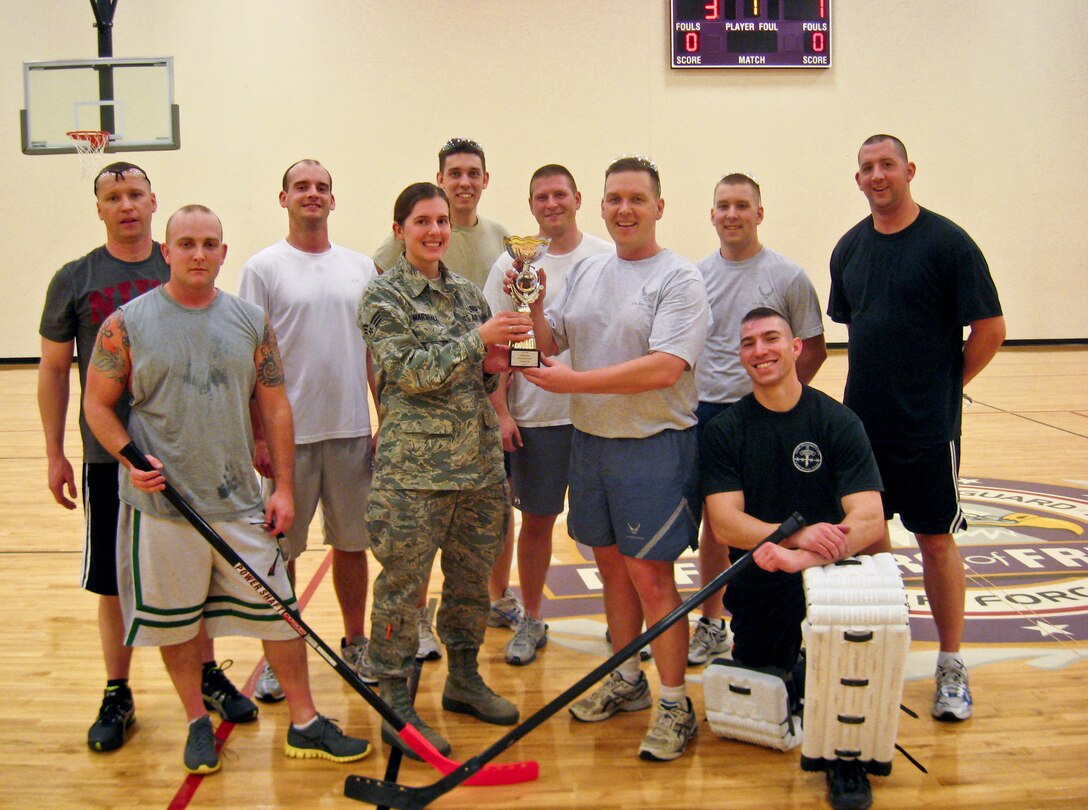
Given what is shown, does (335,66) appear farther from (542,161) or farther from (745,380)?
(745,380)

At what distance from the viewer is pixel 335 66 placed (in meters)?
12.2

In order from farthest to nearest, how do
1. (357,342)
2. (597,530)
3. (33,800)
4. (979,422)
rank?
(979,422) → (357,342) → (597,530) → (33,800)

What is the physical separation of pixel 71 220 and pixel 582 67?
22.7 feet

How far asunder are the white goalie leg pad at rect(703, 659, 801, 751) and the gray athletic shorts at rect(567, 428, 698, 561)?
41cm

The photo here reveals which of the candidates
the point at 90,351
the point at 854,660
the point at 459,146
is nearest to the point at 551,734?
the point at 854,660

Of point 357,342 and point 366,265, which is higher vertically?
point 366,265

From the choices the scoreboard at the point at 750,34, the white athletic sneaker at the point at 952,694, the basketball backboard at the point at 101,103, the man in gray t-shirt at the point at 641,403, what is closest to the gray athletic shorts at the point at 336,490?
the man in gray t-shirt at the point at 641,403

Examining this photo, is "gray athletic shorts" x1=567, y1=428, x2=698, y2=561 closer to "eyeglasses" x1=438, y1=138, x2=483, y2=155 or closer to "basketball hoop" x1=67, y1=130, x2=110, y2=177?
"eyeglasses" x1=438, y1=138, x2=483, y2=155

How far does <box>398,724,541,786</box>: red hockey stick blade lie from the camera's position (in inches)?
110

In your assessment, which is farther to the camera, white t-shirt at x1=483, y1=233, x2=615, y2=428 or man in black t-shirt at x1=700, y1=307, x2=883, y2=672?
white t-shirt at x1=483, y1=233, x2=615, y2=428

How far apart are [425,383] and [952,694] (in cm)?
202

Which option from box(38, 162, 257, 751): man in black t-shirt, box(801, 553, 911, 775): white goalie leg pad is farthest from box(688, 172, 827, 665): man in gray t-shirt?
box(38, 162, 257, 751): man in black t-shirt

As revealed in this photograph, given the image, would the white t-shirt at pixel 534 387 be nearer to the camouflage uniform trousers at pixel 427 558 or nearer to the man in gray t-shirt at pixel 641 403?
the man in gray t-shirt at pixel 641 403

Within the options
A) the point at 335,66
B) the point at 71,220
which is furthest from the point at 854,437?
the point at 71,220
